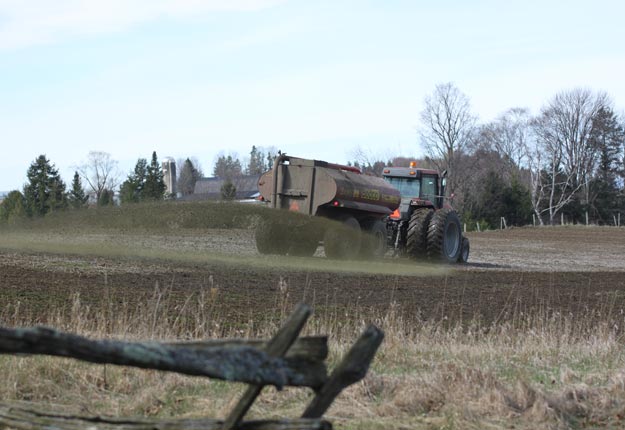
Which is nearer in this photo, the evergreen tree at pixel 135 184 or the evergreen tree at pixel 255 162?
the evergreen tree at pixel 135 184

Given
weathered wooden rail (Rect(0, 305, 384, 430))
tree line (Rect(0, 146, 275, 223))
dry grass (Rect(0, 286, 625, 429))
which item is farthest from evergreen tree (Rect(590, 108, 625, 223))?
weathered wooden rail (Rect(0, 305, 384, 430))

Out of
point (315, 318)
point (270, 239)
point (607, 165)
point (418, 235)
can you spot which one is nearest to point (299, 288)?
point (315, 318)

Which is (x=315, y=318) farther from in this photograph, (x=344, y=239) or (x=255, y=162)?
(x=255, y=162)

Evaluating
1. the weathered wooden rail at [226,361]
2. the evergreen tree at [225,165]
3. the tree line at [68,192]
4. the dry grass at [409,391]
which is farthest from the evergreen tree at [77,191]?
the evergreen tree at [225,165]

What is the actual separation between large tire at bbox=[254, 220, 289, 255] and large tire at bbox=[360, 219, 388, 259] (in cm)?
199

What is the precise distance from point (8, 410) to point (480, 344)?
533 centimetres

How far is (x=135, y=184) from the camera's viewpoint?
206ft

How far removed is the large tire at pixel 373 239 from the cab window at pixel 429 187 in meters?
2.33

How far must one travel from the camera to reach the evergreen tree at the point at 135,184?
5170 cm

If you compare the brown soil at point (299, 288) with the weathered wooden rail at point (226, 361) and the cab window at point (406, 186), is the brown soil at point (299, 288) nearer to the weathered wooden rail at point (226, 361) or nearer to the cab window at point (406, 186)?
the cab window at point (406, 186)

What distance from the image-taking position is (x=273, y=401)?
5.82m

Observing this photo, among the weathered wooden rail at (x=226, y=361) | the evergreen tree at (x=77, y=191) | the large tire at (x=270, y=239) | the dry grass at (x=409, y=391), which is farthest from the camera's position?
the evergreen tree at (x=77, y=191)

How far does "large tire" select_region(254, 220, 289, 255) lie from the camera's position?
21.1 meters

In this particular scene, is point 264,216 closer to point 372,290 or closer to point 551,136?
point 372,290
